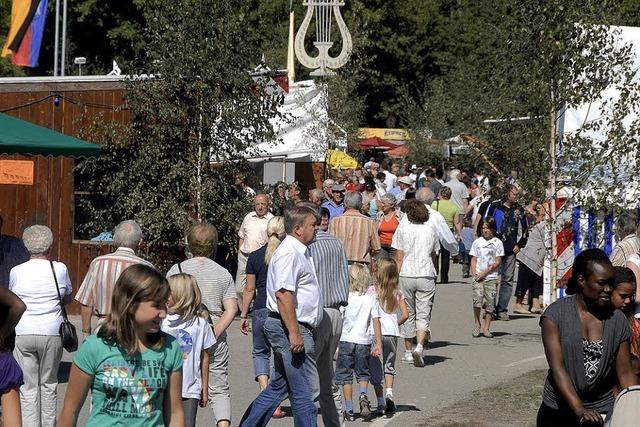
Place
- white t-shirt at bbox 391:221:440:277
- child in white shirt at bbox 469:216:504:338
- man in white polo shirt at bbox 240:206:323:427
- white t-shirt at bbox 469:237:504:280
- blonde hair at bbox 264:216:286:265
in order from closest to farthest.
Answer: man in white polo shirt at bbox 240:206:323:427 < blonde hair at bbox 264:216:286:265 < white t-shirt at bbox 391:221:440:277 < child in white shirt at bbox 469:216:504:338 < white t-shirt at bbox 469:237:504:280

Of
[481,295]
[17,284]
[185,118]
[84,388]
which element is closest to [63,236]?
[185,118]

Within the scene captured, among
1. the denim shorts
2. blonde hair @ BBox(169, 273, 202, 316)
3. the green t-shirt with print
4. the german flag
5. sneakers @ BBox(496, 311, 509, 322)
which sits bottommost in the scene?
sneakers @ BBox(496, 311, 509, 322)

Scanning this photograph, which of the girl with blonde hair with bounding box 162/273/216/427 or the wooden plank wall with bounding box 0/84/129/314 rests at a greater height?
the wooden plank wall with bounding box 0/84/129/314

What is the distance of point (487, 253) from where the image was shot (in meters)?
17.1

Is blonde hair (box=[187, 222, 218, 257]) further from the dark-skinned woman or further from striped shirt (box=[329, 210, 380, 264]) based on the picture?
striped shirt (box=[329, 210, 380, 264])

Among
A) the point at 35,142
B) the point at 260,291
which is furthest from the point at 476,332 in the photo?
the point at 35,142

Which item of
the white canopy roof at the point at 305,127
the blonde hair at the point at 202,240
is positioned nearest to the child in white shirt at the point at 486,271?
the blonde hair at the point at 202,240

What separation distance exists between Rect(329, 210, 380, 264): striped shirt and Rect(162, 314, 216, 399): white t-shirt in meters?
5.89

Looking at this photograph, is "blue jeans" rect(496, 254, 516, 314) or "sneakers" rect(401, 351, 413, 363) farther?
"blue jeans" rect(496, 254, 516, 314)

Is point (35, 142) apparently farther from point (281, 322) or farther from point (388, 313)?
point (281, 322)

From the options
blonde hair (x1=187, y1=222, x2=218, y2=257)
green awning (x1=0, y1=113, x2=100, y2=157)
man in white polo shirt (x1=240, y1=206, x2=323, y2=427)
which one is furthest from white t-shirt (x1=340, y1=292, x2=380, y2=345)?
green awning (x1=0, y1=113, x2=100, y2=157)

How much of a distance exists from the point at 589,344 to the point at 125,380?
2449 mm

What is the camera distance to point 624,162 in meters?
15.3

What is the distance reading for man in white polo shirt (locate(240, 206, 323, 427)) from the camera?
9.02 m
